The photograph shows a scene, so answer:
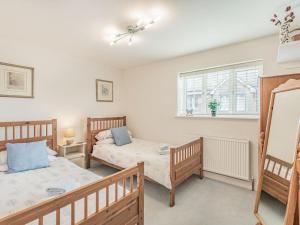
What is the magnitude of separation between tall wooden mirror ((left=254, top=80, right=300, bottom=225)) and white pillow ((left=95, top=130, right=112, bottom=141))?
2940 millimetres

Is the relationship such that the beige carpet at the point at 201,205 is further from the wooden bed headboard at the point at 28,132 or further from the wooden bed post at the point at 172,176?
the wooden bed headboard at the point at 28,132

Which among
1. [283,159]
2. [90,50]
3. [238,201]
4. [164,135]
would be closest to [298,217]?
Result: [283,159]

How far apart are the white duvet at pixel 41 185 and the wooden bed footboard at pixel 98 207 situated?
0.06 m

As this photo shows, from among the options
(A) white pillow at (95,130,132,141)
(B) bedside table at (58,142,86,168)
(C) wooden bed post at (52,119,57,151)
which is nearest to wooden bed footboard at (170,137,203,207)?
(A) white pillow at (95,130,132,141)

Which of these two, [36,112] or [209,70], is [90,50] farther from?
[209,70]

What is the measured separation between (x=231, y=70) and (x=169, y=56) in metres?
1.22

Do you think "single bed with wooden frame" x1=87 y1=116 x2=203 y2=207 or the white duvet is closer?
the white duvet

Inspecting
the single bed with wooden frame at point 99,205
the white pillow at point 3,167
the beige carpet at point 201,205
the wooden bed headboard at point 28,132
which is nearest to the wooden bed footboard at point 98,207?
the single bed with wooden frame at point 99,205

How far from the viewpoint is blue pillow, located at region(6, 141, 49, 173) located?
2.33 m

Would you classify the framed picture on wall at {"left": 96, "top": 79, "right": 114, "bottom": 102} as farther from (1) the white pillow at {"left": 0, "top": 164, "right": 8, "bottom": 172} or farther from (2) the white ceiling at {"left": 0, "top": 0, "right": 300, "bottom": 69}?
(1) the white pillow at {"left": 0, "top": 164, "right": 8, "bottom": 172}

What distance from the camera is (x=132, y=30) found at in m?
2.40

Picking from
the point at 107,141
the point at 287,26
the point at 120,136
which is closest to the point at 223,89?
the point at 287,26

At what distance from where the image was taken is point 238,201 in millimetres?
2465

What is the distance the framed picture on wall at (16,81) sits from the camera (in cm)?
273
